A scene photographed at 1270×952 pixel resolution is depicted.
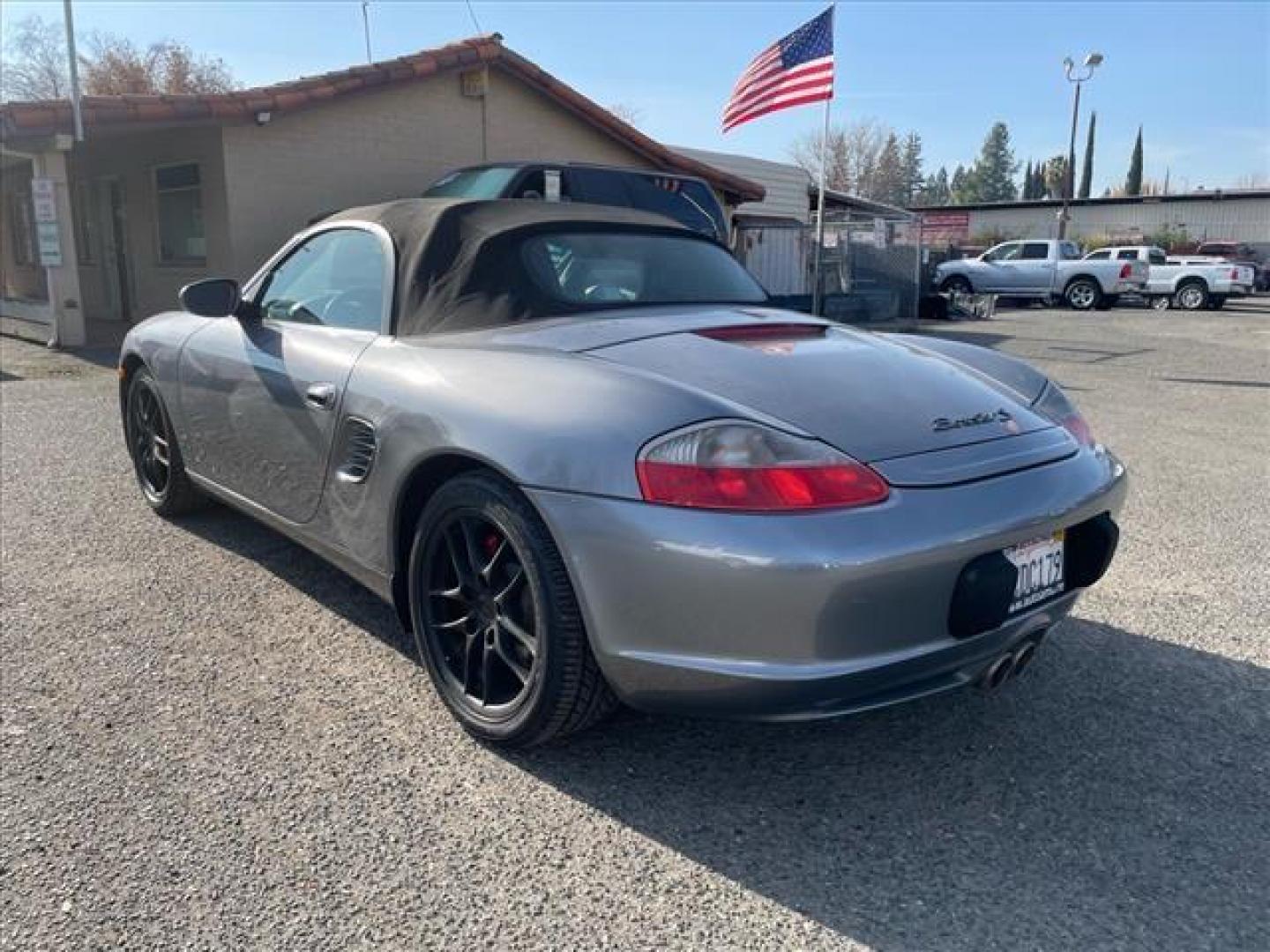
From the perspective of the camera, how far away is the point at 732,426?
2.23 metres

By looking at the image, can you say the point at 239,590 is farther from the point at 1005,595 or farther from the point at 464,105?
the point at 464,105

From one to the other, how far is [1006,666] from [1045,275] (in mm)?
26465

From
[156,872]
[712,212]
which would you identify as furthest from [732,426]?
[712,212]

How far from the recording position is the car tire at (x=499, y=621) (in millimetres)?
2395

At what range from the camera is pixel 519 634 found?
256 centimetres

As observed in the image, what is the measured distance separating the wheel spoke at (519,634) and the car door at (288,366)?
0.94 meters

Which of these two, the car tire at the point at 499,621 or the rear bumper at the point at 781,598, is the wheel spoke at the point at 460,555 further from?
the rear bumper at the point at 781,598

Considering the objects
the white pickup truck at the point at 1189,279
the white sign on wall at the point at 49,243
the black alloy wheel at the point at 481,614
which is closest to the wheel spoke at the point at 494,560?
the black alloy wheel at the point at 481,614

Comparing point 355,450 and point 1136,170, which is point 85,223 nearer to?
point 355,450

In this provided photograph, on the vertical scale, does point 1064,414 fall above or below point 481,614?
above

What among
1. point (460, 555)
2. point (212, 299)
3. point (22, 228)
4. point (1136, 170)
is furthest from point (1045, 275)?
point (1136, 170)

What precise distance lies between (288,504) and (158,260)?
11434mm

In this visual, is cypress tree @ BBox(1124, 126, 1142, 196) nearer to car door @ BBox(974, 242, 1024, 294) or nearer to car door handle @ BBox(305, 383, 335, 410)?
car door @ BBox(974, 242, 1024, 294)

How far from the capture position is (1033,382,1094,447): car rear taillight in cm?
290
